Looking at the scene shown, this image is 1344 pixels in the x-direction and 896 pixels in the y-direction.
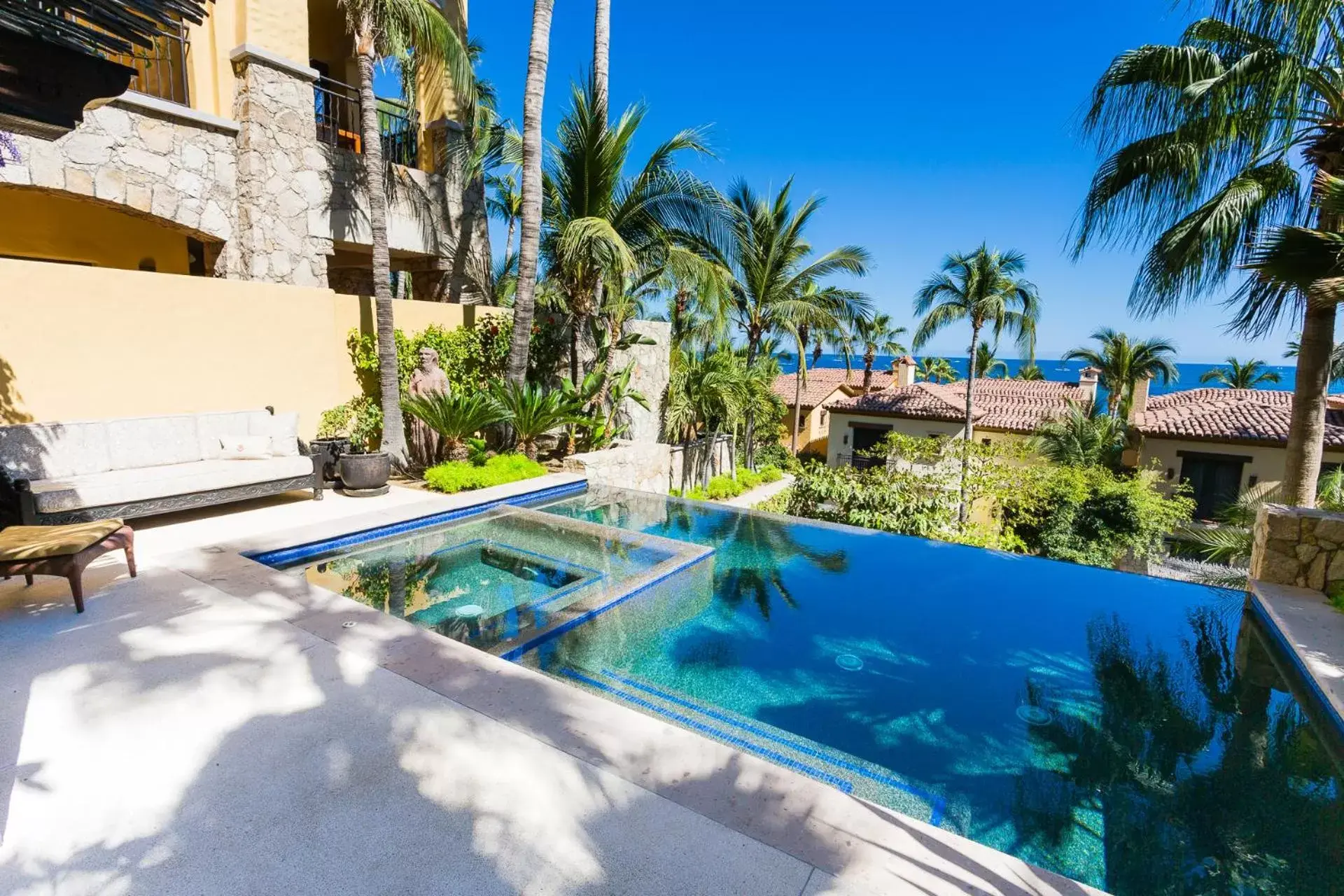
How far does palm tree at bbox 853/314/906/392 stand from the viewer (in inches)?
1345

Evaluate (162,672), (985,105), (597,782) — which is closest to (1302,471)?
(597,782)

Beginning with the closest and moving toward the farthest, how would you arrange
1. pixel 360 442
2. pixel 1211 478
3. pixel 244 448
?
pixel 244 448, pixel 360 442, pixel 1211 478

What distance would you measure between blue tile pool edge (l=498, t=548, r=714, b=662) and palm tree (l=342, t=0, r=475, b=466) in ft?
16.4

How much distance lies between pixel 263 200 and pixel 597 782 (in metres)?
10.3

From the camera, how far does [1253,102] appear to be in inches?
279

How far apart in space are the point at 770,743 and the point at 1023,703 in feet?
6.02

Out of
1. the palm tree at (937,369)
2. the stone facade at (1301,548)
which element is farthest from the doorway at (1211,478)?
the palm tree at (937,369)

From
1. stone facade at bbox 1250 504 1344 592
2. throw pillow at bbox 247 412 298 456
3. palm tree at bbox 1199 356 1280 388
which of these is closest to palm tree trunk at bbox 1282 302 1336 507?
stone facade at bbox 1250 504 1344 592

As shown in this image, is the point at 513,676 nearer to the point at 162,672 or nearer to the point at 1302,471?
the point at 162,672

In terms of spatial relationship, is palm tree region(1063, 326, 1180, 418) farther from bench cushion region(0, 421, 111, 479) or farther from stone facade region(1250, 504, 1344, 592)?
bench cushion region(0, 421, 111, 479)

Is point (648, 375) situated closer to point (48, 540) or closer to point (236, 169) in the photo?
point (236, 169)

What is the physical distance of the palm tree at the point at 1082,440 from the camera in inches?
808

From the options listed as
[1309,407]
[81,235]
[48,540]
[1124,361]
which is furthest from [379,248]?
[1124,361]

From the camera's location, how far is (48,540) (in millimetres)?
4035
